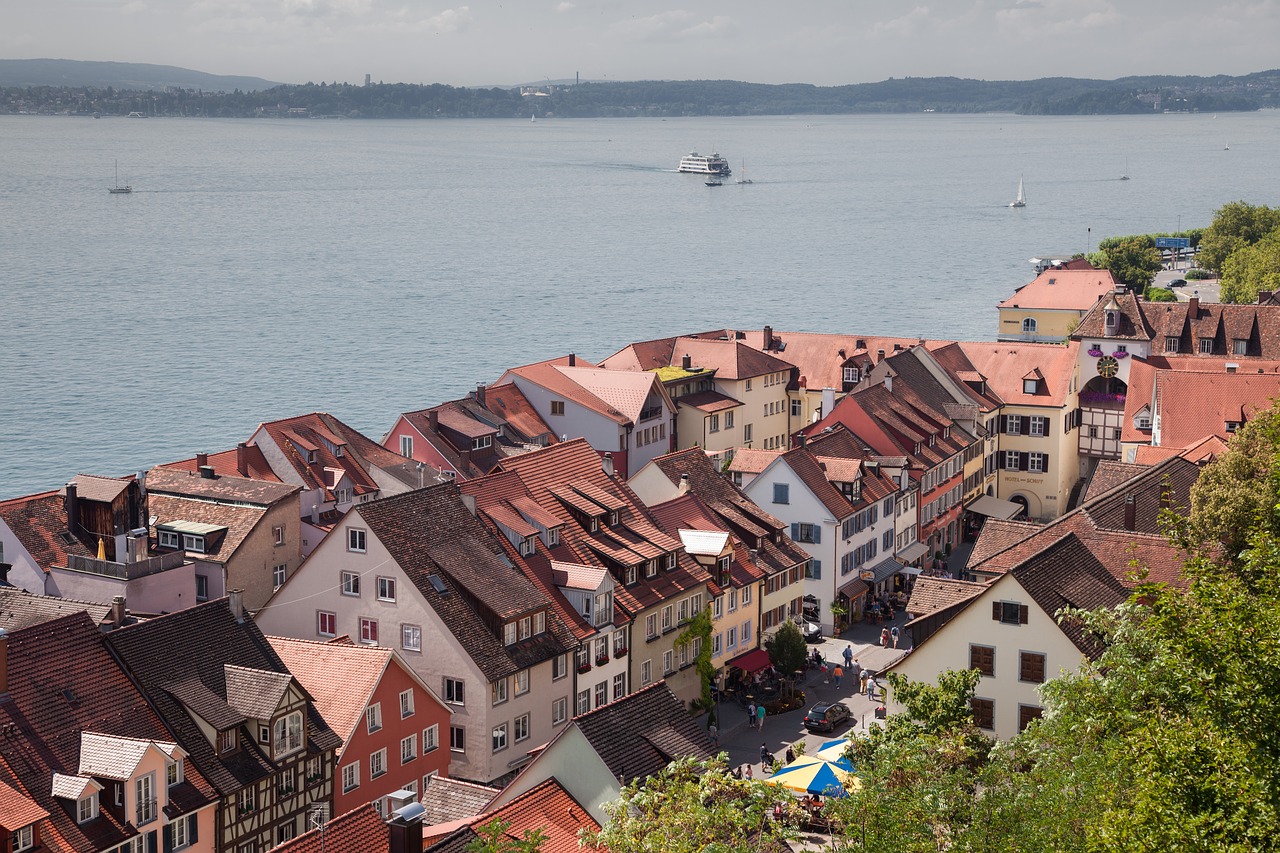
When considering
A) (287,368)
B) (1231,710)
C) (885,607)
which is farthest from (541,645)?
(287,368)

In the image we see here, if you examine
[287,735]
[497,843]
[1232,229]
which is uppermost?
[1232,229]

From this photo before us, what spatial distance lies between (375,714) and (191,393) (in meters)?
103

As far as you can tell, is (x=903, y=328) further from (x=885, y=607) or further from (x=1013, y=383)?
(x=885, y=607)

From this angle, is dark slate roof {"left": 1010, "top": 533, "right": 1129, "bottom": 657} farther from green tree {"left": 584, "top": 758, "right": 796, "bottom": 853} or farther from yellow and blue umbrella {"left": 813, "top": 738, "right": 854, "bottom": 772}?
green tree {"left": 584, "top": 758, "right": 796, "bottom": 853}

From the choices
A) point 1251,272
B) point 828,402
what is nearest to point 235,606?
point 828,402

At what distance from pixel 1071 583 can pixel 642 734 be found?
1635cm

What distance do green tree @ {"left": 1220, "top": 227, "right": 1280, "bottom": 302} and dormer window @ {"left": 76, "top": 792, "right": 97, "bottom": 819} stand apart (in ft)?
343

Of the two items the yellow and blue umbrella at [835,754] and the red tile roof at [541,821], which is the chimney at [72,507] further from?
the red tile roof at [541,821]

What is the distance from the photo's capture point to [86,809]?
40.0 meters

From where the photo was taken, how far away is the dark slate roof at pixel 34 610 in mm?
47625

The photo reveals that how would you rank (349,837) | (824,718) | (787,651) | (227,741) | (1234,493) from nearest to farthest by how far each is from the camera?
(349,837) → (227,741) → (1234,493) → (824,718) → (787,651)

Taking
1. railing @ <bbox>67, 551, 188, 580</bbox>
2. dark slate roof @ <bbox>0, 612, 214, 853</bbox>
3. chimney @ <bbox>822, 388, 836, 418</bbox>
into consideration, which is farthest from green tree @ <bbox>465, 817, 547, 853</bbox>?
chimney @ <bbox>822, 388, 836, 418</bbox>

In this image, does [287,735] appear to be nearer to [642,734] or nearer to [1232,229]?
[642,734]

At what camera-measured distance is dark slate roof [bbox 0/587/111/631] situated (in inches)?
1875
